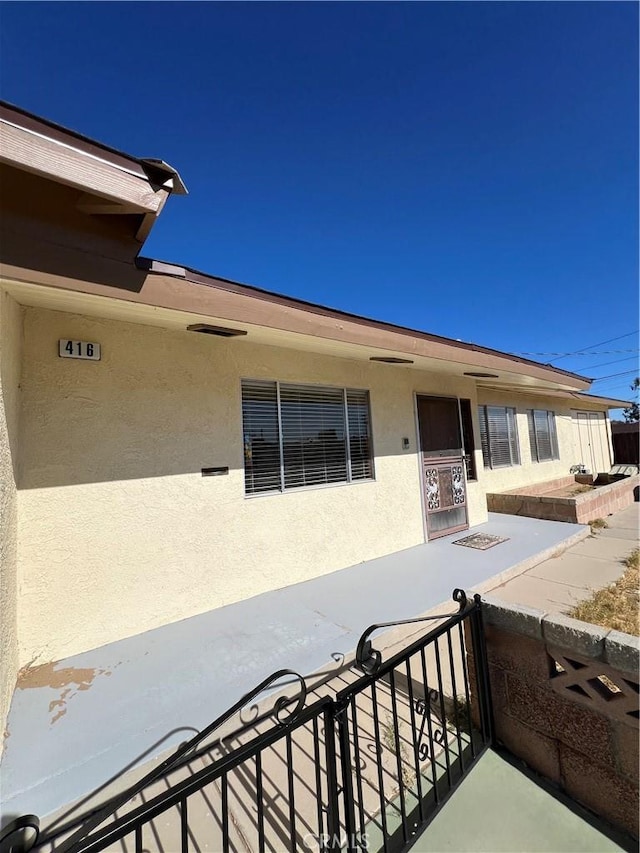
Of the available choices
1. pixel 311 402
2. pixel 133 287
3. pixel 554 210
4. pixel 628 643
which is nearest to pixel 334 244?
pixel 554 210

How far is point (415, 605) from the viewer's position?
3.68 m

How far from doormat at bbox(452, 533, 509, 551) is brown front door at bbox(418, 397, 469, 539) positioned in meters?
0.38

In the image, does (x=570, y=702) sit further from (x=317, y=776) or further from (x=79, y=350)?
(x=79, y=350)

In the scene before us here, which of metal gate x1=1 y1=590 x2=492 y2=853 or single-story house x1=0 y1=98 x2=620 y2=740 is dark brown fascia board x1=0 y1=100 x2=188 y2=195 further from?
metal gate x1=1 y1=590 x2=492 y2=853

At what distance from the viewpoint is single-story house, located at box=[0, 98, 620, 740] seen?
83.0 inches

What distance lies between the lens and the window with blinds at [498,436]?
8555 millimetres

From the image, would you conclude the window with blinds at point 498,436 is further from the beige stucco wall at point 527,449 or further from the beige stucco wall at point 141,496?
the beige stucco wall at point 141,496

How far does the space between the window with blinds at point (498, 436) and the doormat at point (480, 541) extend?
8.82 feet

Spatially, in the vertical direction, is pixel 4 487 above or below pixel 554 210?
below

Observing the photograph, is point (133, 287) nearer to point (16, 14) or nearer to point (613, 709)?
point (16, 14)

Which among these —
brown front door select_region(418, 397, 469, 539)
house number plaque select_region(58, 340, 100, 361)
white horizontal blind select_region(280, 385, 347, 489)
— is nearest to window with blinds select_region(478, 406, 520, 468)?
brown front door select_region(418, 397, 469, 539)

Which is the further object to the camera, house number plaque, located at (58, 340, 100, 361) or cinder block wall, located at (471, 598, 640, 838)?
house number plaque, located at (58, 340, 100, 361)

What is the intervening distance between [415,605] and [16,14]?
19.8ft

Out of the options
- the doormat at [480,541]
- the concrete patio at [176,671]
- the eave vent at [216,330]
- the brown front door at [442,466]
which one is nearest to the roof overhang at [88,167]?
the eave vent at [216,330]
